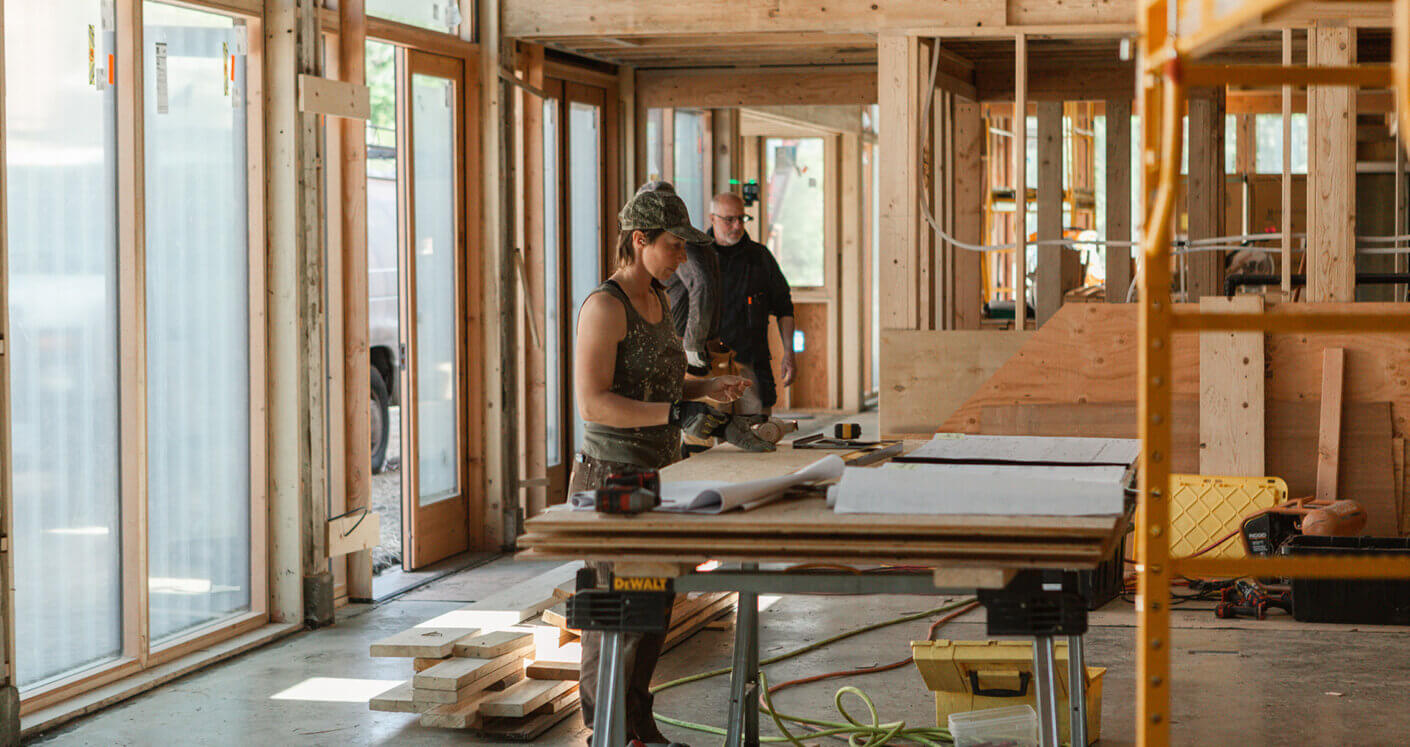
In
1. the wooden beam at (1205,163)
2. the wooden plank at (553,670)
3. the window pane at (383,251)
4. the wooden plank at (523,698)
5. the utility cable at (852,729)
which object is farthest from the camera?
the wooden beam at (1205,163)

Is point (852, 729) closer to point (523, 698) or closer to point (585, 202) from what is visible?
point (523, 698)

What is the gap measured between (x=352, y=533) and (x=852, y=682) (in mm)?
2404

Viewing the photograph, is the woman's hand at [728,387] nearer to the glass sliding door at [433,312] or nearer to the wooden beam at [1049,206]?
the glass sliding door at [433,312]

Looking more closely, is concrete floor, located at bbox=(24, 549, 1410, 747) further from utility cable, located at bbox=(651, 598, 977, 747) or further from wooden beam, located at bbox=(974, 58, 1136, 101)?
wooden beam, located at bbox=(974, 58, 1136, 101)

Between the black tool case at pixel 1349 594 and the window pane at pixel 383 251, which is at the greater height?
the window pane at pixel 383 251

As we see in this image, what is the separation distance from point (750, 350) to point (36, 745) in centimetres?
423

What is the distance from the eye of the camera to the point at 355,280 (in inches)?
256

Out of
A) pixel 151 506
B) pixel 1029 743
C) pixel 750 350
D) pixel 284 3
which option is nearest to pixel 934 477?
pixel 1029 743

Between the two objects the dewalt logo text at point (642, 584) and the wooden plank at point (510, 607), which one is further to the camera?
the wooden plank at point (510, 607)

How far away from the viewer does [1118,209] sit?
9922 mm

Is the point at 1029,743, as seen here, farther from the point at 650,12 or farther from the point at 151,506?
the point at 650,12

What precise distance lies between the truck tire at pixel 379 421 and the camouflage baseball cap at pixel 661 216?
623 cm

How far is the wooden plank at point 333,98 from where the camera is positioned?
19.3 ft

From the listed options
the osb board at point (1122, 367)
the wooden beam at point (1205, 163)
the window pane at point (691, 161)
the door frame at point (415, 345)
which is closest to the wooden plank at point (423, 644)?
the door frame at point (415, 345)
